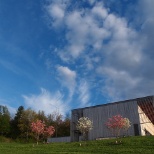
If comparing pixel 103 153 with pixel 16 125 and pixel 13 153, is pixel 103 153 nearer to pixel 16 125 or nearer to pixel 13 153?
pixel 13 153

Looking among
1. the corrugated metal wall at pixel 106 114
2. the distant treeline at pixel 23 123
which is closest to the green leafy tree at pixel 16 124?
the distant treeline at pixel 23 123

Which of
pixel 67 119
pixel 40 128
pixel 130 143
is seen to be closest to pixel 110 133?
pixel 40 128

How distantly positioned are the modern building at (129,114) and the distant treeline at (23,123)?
103 ft

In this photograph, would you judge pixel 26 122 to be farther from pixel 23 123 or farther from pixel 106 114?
pixel 106 114

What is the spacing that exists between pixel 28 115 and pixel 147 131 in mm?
45966

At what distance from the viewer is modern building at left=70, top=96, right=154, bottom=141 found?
50094mm

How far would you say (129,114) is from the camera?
51219mm

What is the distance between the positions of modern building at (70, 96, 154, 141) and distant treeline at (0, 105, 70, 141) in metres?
31.5

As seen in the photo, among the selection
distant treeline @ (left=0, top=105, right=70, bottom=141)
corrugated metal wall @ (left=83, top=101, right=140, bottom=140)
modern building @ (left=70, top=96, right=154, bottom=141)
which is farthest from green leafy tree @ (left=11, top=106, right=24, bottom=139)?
corrugated metal wall @ (left=83, top=101, right=140, bottom=140)

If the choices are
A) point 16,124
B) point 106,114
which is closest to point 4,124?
point 16,124

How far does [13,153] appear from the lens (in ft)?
91.7

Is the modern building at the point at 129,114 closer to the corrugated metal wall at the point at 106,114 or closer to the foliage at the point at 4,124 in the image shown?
the corrugated metal wall at the point at 106,114

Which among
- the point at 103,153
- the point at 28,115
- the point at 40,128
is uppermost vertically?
the point at 28,115

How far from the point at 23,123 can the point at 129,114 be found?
145ft
